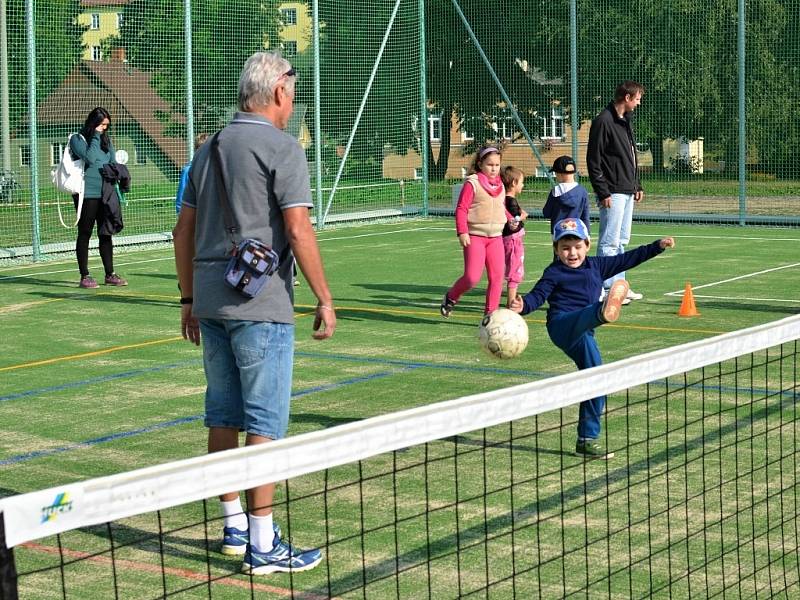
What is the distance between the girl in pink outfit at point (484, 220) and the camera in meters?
12.6

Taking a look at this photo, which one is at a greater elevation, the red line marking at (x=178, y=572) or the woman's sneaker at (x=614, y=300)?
the woman's sneaker at (x=614, y=300)


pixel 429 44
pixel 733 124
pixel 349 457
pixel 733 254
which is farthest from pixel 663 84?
pixel 349 457

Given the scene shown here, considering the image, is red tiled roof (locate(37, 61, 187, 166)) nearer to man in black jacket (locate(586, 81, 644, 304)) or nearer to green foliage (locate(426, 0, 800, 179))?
green foliage (locate(426, 0, 800, 179))

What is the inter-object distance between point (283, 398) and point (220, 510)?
1290 millimetres

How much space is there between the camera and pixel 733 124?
24906mm

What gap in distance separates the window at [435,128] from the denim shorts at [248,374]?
22544 millimetres

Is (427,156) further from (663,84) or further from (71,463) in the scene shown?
(71,463)

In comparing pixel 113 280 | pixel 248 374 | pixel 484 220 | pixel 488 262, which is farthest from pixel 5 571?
pixel 113 280

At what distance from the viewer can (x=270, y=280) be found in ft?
19.5

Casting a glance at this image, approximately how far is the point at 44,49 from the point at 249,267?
60.5 feet

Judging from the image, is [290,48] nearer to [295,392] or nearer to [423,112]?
[423,112]

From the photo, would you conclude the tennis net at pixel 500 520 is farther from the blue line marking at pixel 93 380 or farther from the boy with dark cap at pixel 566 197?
the boy with dark cap at pixel 566 197

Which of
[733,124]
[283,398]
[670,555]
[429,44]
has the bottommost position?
[670,555]

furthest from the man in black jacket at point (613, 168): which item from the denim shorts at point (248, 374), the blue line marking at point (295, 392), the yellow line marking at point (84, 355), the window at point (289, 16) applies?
the window at point (289, 16)
